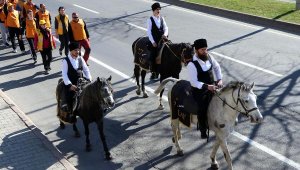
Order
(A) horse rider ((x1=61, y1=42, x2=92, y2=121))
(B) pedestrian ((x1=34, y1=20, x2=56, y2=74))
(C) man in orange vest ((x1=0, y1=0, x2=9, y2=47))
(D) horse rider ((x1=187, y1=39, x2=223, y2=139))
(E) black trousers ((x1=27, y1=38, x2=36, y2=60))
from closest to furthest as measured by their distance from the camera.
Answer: (D) horse rider ((x1=187, y1=39, x2=223, y2=139)) < (A) horse rider ((x1=61, y1=42, x2=92, y2=121)) < (B) pedestrian ((x1=34, y1=20, x2=56, y2=74)) < (E) black trousers ((x1=27, y1=38, x2=36, y2=60)) < (C) man in orange vest ((x1=0, y1=0, x2=9, y2=47))

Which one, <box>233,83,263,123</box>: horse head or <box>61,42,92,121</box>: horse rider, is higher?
<box>233,83,263,123</box>: horse head

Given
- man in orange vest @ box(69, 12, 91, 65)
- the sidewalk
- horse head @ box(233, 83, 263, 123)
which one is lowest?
the sidewalk

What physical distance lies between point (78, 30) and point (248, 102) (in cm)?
871

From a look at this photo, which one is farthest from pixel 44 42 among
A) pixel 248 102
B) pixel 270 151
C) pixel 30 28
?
pixel 248 102

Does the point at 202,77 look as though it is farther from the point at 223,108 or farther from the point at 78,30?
the point at 78,30

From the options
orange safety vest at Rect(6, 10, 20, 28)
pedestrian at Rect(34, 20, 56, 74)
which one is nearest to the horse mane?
pedestrian at Rect(34, 20, 56, 74)

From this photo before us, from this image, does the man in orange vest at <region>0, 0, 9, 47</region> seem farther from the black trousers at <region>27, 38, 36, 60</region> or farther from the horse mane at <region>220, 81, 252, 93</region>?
the horse mane at <region>220, 81, 252, 93</region>

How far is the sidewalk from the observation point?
31.6ft

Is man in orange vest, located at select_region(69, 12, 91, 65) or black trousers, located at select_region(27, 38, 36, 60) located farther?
black trousers, located at select_region(27, 38, 36, 60)

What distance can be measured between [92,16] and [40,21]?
26.7ft

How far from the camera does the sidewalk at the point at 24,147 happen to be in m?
9.62

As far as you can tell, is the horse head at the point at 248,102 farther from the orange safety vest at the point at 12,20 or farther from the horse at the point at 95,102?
the orange safety vest at the point at 12,20

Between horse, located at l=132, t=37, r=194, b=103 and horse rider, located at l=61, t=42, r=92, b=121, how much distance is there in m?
2.52

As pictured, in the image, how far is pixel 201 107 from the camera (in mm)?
8984
